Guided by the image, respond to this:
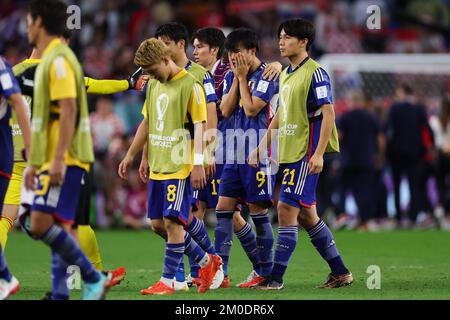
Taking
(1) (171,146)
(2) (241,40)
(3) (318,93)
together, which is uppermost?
(2) (241,40)

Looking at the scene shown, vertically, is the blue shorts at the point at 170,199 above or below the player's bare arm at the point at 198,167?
below

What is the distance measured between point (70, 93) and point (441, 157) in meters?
12.7

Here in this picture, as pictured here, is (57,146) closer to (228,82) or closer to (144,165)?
(144,165)

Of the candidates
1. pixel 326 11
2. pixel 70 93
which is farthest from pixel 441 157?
pixel 70 93

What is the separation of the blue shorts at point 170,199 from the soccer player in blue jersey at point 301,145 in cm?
94

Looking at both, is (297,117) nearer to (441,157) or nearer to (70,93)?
(70,93)

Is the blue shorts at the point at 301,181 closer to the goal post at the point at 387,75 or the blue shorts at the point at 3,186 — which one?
the blue shorts at the point at 3,186

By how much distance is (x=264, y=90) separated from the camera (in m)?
9.31

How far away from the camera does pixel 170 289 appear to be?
8414 millimetres

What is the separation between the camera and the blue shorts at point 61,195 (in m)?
7.07

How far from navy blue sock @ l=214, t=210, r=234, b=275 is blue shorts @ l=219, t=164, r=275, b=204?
19 centimetres

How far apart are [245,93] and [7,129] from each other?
7.25ft

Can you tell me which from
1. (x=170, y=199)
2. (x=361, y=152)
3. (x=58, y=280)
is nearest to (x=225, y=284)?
(x=170, y=199)

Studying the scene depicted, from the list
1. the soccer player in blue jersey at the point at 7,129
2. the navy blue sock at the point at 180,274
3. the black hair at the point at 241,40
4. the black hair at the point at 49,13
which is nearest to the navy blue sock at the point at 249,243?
the navy blue sock at the point at 180,274
